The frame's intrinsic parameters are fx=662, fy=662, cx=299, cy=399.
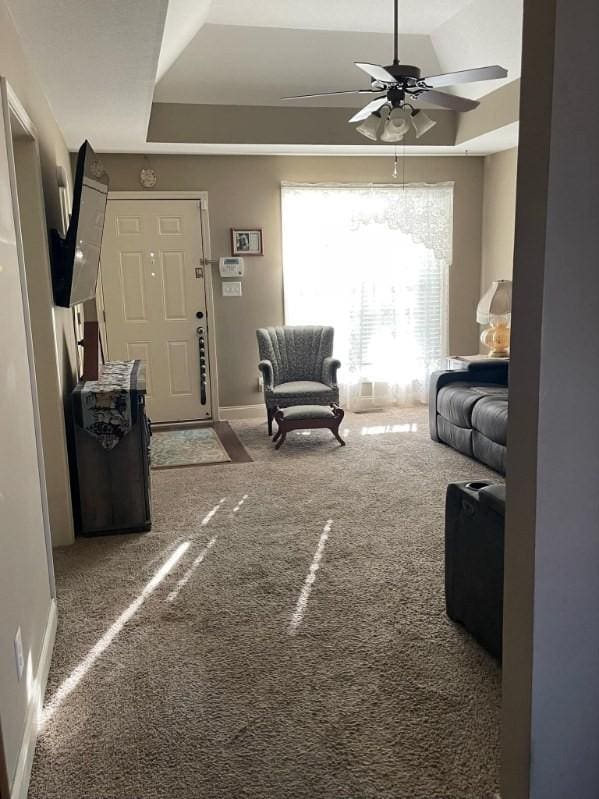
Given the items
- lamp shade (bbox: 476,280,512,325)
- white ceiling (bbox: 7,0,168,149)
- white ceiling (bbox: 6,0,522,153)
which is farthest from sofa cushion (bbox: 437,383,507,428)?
white ceiling (bbox: 7,0,168,149)

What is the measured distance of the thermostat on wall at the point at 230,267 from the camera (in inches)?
243

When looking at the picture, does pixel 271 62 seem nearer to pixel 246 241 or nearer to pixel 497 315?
pixel 246 241

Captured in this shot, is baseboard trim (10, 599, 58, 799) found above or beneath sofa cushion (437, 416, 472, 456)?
beneath

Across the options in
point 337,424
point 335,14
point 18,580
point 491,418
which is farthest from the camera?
point 337,424

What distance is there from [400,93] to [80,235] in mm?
1834

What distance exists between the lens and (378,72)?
321cm

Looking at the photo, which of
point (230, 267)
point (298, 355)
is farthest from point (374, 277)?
point (230, 267)

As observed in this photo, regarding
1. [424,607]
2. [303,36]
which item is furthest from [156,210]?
[424,607]

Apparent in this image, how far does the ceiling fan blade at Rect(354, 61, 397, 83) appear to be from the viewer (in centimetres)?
316

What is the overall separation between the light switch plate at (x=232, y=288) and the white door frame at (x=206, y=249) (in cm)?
13

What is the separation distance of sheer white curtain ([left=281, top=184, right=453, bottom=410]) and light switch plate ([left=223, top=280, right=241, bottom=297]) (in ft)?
1.49

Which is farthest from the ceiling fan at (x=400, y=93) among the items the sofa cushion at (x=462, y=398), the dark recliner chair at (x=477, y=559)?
the dark recliner chair at (x=477, y=559)

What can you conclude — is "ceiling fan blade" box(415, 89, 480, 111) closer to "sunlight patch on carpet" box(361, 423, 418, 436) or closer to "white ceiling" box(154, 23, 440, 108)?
"white ceiling" box(154, 23, 440, 108)

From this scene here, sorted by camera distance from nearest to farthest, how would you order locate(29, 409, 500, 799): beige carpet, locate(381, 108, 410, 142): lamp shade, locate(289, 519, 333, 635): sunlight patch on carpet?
locate(29, 409, 500, 799): beige carpet, locate(289, 519, 333, 635): sunlight patch on carpet, locate(381, 108, 410, 142): lamp shade
